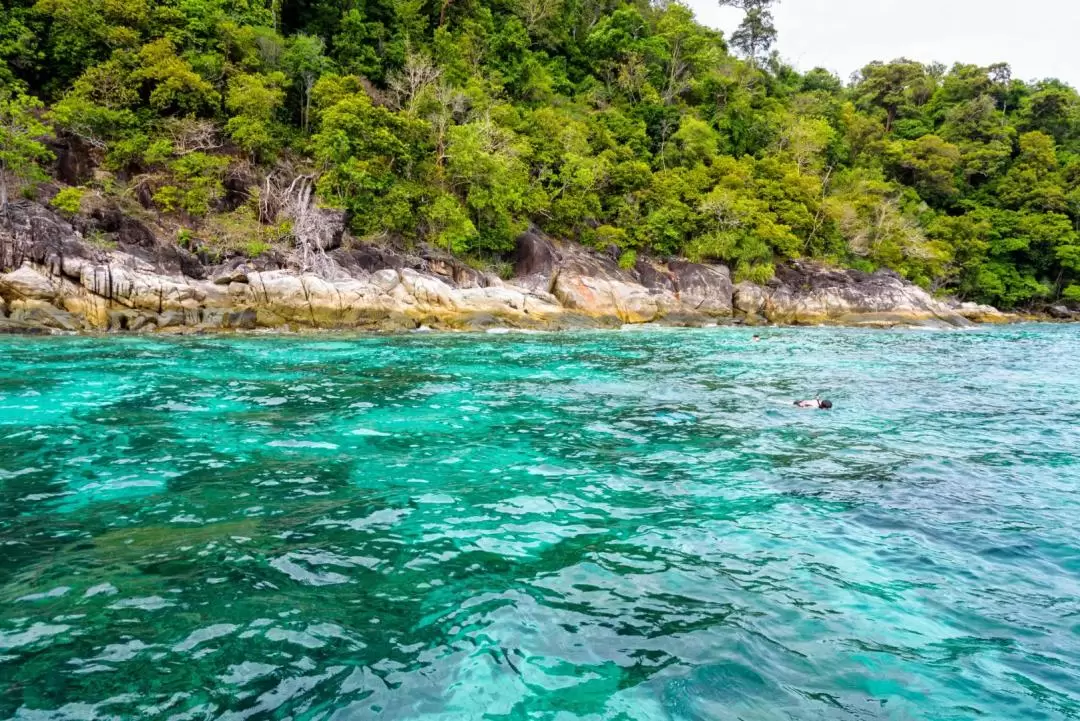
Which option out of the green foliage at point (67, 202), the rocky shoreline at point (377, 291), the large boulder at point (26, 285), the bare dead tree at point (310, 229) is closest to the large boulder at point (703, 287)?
the rocky shoreline at point (377, 291)

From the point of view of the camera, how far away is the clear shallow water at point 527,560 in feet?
9.64

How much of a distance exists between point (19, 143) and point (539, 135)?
26.9 m

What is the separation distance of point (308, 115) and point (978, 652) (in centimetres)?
3672

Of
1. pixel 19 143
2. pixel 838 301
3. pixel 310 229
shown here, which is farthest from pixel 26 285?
pixel 838 301

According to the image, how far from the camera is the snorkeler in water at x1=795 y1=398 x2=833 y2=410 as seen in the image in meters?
10.5

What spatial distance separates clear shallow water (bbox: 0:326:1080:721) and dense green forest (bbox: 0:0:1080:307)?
21172 mm

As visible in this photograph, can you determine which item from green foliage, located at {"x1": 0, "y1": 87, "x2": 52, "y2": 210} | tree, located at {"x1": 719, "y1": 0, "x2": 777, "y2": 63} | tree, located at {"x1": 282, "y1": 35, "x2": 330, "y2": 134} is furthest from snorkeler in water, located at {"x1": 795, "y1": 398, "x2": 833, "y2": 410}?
tree, located at {"x1": 719, "y1": 0, "x2": 777, "y2": 63}

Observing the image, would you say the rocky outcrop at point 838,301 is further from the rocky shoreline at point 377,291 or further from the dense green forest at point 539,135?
the dense green forest at point 539,135

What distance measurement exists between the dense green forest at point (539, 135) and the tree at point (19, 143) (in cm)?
12

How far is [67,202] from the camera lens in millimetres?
22141

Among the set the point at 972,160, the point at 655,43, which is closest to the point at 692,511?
the point at 655,43

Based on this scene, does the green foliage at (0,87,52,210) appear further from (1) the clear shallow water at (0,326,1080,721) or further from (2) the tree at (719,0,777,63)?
(2) the tree at (719,0,777,63)

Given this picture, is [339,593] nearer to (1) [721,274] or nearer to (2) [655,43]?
(1) [721,274]

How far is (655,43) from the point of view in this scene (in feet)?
173
